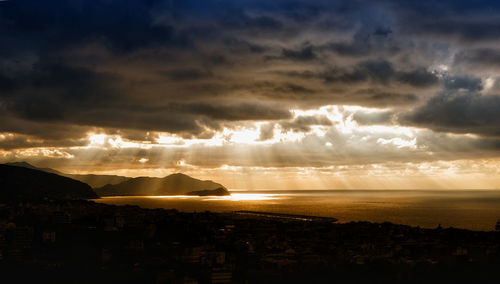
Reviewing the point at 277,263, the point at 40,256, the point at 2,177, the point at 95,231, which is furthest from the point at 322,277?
the point at 2,177

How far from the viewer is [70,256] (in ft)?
119

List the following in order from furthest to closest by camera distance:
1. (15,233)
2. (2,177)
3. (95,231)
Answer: (2,177) < (95,231) < (15,233)

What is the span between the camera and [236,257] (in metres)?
34.6

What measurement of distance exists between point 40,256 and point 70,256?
98.0 inches

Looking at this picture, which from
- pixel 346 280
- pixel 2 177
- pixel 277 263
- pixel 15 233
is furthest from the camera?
pixel 2 177

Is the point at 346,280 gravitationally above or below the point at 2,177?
below

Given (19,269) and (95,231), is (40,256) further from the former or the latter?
(95,231)

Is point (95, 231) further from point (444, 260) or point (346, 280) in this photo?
point (444, 260)

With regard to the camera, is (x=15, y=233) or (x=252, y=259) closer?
(x=252, y=259)

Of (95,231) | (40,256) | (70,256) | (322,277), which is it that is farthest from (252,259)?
(95,231)

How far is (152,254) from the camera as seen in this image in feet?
115

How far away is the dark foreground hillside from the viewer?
2947 centimetres

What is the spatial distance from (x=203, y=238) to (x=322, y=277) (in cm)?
1777

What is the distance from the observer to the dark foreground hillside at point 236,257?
2947 centimetres
